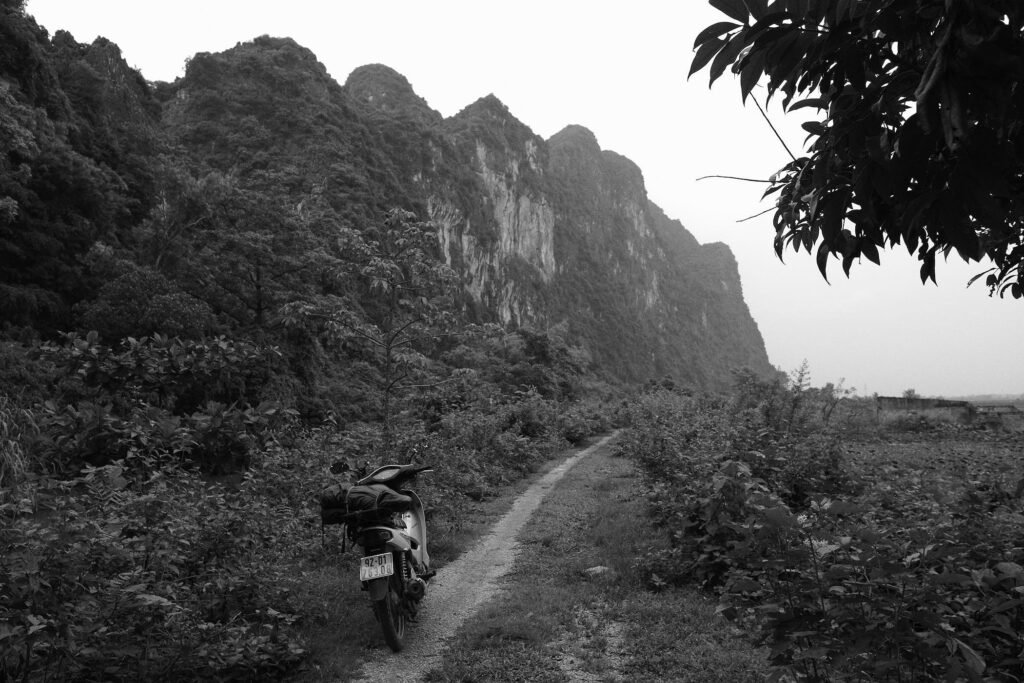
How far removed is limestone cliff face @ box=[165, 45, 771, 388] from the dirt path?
26.8m

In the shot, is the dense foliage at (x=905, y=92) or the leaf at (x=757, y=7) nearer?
the dense foliage at (x=905, y=92)

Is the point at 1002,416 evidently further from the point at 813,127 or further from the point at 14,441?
the point at 14,441

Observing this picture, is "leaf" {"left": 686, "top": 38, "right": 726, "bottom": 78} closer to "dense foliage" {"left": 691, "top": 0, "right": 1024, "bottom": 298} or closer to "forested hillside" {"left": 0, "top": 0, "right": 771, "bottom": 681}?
"dense foliage" {"left": 691, "top": 0, "right": 1024, "bottom": 298}

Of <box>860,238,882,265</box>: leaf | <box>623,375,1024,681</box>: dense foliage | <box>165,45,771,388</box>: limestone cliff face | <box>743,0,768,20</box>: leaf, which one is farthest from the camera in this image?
<box>165,45,771,388</box>: limestone cliff face

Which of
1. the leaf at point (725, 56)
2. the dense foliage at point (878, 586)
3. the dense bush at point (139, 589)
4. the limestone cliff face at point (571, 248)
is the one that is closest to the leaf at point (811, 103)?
the leaf at point (725, 56)

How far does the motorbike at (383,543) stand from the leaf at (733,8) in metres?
3.89

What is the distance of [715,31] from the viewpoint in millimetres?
1161

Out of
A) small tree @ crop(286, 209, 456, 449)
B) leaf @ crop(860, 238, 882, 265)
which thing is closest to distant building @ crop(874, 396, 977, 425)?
small tree @ crop(286, 209, 456, 449)

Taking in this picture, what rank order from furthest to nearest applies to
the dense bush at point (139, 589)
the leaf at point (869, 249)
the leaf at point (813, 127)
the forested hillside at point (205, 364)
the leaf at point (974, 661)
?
the forested hillside at point (205, 364)
the dense bush at point (139, 589)
the leaf at point (974, 661)
the leaf at point (869, 249)
the leaf at point (813, 127)

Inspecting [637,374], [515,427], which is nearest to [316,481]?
[515,427]

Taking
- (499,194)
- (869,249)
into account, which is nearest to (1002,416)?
(869,249)

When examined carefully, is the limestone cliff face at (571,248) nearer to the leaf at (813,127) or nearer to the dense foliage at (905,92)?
the leaf at (813,127)

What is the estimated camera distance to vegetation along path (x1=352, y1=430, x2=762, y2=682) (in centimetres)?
389

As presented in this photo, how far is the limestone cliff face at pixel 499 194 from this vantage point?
53.7 metres
